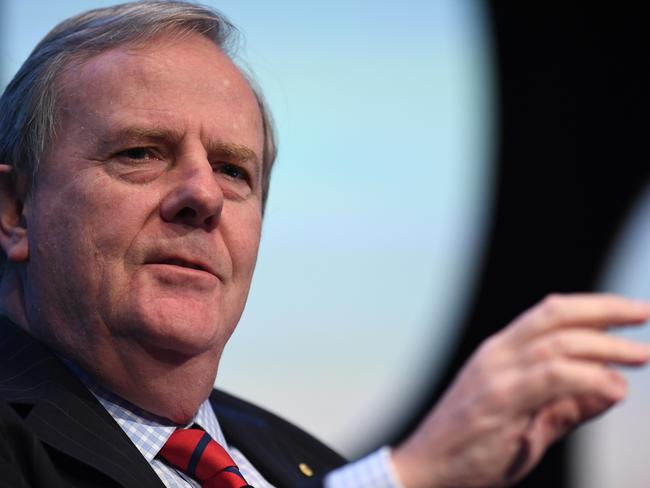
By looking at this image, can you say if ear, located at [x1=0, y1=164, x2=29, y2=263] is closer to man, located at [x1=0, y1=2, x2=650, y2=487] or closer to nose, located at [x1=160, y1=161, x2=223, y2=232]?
man, located at [x1=0, y1=2, x2=650, y2=487]

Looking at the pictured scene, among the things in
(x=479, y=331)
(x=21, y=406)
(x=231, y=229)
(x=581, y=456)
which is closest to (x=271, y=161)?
(x=231, y=229)

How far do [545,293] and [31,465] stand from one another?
2.31 metres

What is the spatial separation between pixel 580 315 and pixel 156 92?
105 centimetres

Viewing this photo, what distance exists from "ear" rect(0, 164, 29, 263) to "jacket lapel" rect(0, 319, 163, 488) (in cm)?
15

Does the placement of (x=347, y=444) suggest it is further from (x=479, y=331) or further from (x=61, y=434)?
(x=61, y=434)

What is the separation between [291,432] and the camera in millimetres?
2307

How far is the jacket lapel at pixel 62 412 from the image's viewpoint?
1529 mm

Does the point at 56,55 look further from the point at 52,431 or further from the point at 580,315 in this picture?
the point at 580,315

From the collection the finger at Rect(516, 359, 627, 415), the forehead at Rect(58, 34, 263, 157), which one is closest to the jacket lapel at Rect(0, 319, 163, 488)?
the forehead at Rect(58, 34, 263, 157)

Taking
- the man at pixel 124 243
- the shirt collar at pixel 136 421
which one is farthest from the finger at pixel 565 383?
the shirt collar at pixel 136 421

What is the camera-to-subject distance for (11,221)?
1.86 meters

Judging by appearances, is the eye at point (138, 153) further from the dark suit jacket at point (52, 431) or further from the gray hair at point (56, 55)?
the dark suit jacket at point (52, 431)

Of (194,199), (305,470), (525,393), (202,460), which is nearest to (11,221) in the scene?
(194,199)

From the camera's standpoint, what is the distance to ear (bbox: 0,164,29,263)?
1803mm
